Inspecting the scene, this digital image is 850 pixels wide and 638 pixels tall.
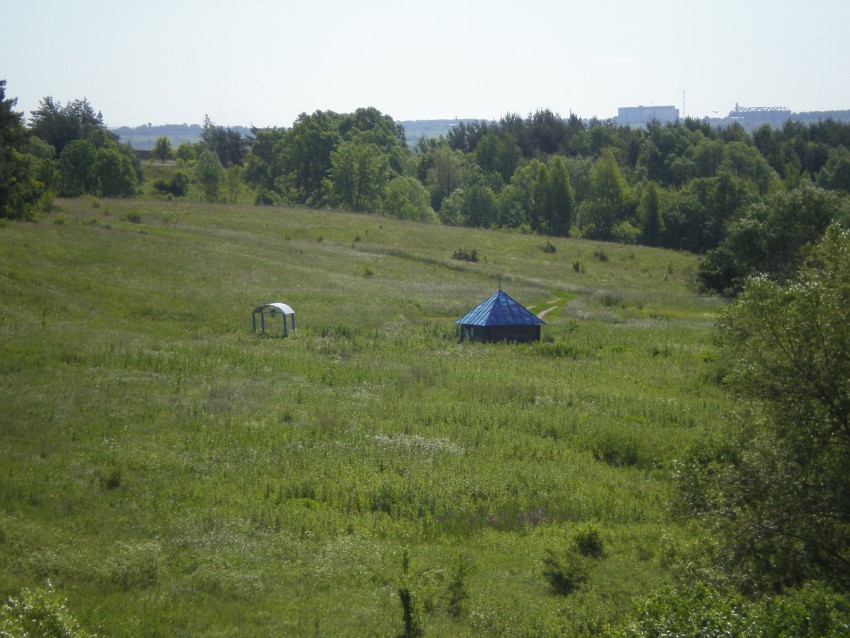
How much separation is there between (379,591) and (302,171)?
10437 centimetres

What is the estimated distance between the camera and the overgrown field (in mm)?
14781

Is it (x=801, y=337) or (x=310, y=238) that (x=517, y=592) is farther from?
(x=310, y=238)

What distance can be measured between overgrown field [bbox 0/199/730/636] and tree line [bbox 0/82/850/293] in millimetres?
29745

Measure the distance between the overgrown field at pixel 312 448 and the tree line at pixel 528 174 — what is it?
97.6 feet

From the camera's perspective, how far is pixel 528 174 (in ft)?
388

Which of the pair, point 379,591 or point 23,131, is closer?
point 379,591

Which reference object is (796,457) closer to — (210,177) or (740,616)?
(740,616)

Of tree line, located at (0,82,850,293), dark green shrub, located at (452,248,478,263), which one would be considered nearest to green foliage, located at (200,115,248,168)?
tree line, located at (0,82,850,293)

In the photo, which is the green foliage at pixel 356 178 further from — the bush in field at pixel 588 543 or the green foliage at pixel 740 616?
the green foliage at pixel 740 616

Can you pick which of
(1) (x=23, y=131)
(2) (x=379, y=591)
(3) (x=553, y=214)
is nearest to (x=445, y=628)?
(2) (x=379, y=591)

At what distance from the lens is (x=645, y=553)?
18.0 m

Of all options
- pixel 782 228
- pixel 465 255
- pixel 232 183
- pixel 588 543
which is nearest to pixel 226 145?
pixel 232 183

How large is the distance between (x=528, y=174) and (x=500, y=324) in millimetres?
79438

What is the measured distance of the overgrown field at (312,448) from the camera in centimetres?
1478
